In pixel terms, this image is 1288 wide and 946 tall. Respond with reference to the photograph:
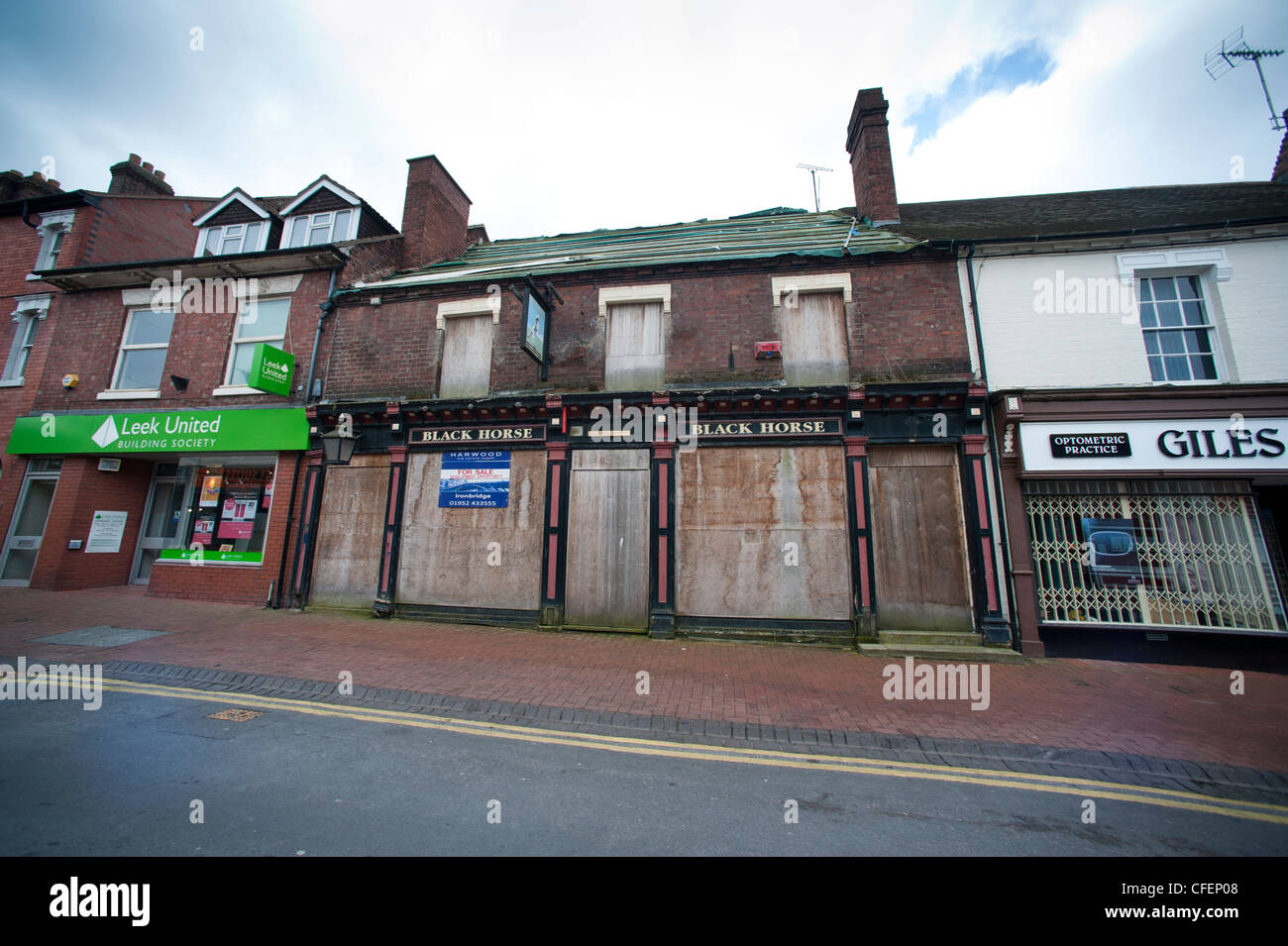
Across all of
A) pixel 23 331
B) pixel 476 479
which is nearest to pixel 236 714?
pixel 476 479

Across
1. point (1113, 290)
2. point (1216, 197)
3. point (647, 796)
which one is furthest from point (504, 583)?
point (1216, 197)

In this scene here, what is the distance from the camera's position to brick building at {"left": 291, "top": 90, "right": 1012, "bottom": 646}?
8.64 m

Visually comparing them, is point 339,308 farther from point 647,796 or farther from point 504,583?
point 647,796

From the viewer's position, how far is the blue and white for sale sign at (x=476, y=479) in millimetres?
9812

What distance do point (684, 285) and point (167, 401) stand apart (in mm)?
12514

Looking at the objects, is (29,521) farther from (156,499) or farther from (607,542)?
(607,542)

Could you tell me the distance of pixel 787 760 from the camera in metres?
4.29

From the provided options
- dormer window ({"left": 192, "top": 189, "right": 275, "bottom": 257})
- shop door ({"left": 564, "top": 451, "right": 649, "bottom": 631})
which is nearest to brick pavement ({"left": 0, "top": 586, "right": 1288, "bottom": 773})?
shop door ({"left": 564, "top": 451, "right": 649, "bottom": 631})

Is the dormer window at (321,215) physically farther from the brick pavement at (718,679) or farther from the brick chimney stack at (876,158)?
the brick chimney stack at (876,158)

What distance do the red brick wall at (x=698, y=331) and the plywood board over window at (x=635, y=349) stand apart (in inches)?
9.0

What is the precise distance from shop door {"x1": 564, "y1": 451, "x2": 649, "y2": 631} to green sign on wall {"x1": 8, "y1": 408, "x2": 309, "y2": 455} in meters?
6.47

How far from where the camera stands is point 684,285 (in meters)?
10.2

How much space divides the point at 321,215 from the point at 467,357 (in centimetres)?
718

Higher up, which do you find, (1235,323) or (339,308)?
(339,308)
